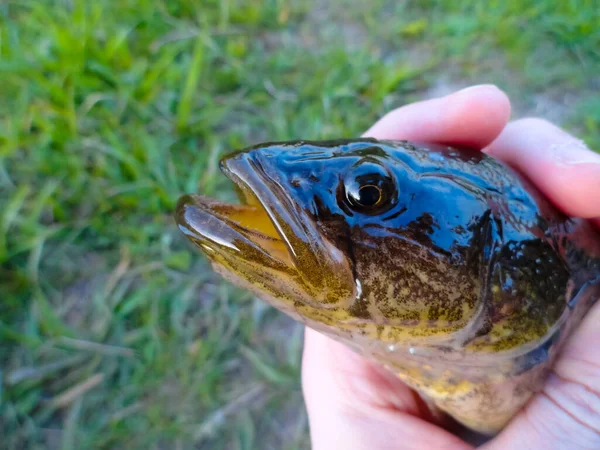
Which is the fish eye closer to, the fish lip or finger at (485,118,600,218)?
the fish lip

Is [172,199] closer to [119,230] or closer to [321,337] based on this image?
[119,230]

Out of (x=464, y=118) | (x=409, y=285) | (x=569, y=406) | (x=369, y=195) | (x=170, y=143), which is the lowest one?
(x=170, y=143)

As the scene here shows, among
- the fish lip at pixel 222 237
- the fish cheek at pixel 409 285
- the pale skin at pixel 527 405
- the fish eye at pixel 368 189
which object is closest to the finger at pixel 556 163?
the pale skin at pixel 527 405

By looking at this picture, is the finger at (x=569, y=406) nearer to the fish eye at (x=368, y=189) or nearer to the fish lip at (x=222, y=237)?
the fish eye at (x=368, y=189)

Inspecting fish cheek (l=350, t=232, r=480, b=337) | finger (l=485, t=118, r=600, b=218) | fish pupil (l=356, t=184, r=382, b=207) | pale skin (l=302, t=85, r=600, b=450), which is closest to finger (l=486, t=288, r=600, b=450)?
pale skin (l=302, t=85, r=600, b=450)

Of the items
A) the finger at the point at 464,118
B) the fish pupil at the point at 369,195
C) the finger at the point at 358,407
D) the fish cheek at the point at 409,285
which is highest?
the finger at the point at 464,118

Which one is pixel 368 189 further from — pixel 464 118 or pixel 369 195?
pixel 464 118

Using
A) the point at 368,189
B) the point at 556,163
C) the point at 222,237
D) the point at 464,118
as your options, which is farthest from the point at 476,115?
the point at 222,237

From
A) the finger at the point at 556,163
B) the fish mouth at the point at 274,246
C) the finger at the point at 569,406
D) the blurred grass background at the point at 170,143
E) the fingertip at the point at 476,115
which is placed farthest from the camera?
the blurred grass background at the point at 170,143
